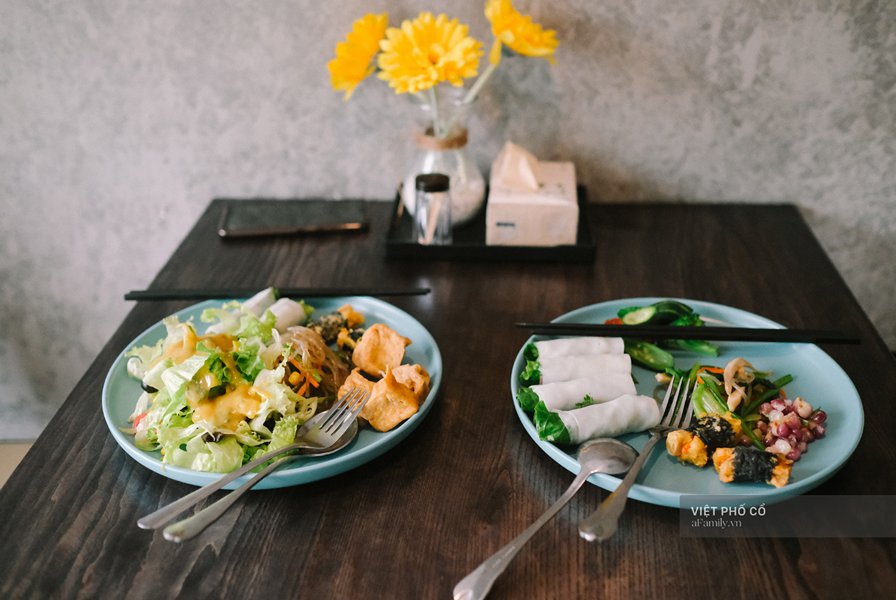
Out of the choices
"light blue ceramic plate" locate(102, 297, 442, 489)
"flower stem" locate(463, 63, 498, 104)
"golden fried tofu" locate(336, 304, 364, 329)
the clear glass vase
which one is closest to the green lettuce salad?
"light blue ceramic plate" locate(102, 297, 442, 489)

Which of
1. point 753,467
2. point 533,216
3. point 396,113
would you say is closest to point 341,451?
point 753,467

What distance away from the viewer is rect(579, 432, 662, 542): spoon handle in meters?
0.77

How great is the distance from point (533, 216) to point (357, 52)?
1.44 ft

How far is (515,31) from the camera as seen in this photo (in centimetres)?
129

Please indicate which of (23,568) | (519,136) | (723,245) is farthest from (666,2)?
(23,568)

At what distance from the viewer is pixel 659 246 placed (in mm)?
1455

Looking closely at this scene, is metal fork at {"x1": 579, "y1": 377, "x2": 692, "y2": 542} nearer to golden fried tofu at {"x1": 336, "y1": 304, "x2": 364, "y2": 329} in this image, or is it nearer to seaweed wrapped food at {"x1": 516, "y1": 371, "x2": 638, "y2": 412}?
seaweed wrapped food at {"x1": 516, "y1": 371, "x2": 638, "y2": 412}

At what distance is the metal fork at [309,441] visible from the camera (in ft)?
2.64

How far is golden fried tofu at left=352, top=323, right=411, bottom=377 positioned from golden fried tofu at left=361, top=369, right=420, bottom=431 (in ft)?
0.36

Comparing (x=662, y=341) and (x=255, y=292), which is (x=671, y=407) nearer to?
(x=662, y=341)

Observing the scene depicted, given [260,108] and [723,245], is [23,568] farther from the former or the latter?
[723,245]

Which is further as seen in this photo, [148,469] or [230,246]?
[230,246]

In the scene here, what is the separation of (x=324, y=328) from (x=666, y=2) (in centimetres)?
91

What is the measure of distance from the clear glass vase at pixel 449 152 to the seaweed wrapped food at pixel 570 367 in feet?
1.59
